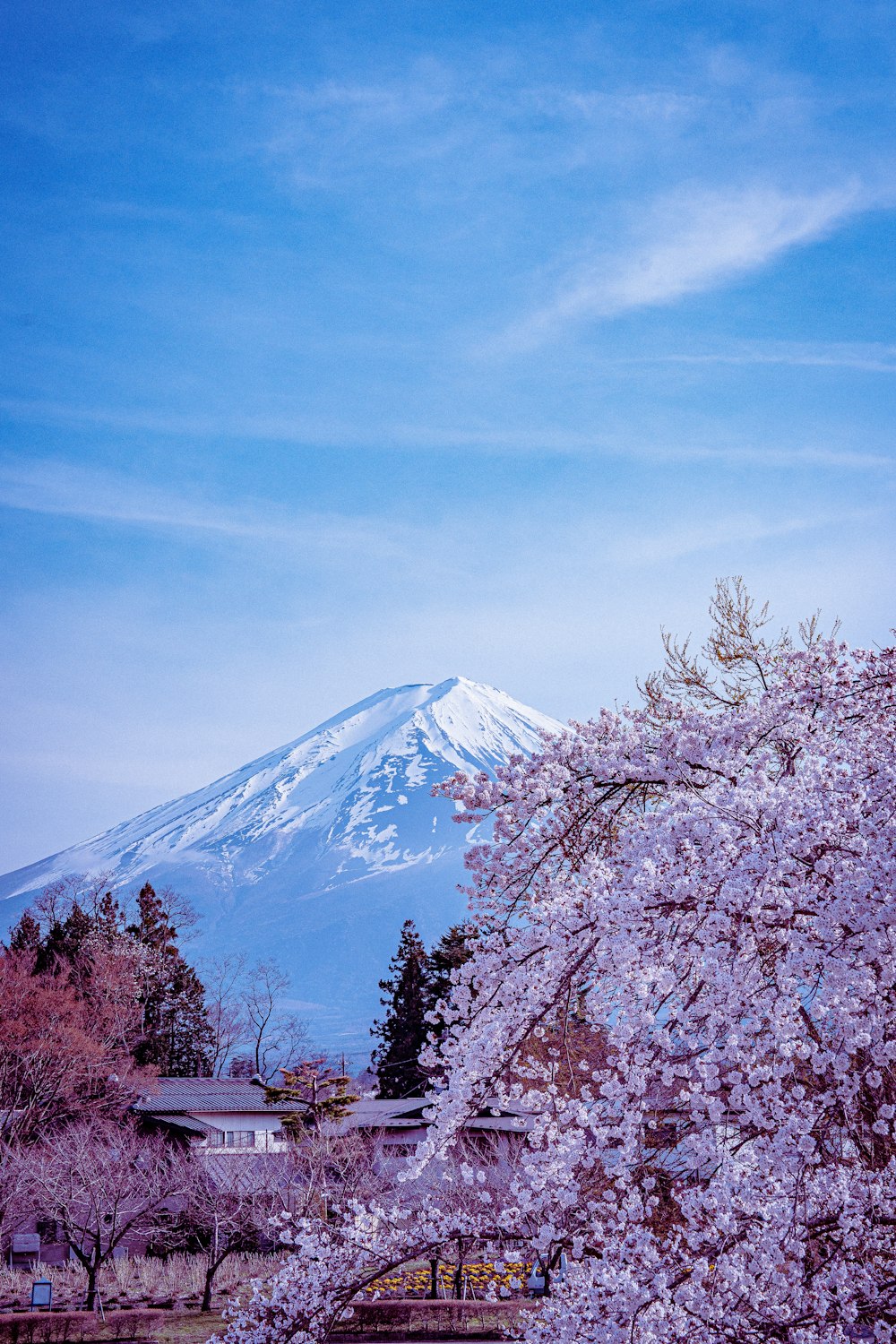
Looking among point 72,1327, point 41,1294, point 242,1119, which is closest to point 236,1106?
point 242,1119

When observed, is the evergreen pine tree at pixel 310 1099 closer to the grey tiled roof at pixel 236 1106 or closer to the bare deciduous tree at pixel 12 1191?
the grey tiled roof at pixel 236 1106

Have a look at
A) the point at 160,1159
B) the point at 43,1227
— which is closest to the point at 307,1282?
the point at 160,1159

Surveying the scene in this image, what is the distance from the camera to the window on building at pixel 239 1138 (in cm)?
2708

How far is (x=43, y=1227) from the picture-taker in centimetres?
2519

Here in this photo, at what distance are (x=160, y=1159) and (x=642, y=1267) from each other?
21.2 metres

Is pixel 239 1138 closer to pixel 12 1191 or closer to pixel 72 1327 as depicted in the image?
pixel 12 1191

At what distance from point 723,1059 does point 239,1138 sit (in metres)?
25.9

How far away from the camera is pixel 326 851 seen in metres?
188

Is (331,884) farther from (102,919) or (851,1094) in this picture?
(851,1094)

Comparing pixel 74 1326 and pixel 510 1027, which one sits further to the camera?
pixel 74 1326

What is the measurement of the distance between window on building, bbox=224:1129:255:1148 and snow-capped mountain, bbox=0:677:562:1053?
13504 cm

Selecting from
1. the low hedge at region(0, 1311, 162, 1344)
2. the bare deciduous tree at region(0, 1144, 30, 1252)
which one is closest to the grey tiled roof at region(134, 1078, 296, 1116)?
the bare deciduous tree at region(0, 1144, 30, 1252)

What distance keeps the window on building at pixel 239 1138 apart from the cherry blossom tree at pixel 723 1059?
23.9m

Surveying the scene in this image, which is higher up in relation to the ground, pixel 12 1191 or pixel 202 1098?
pixel 202 1098
